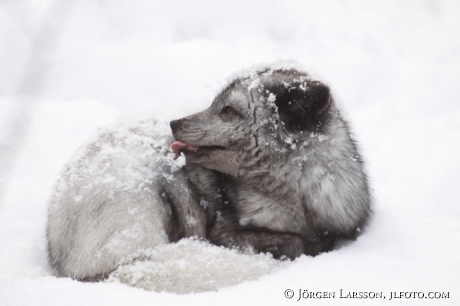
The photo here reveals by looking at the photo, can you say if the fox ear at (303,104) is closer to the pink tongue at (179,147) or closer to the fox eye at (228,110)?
the fox eye at (228,110)

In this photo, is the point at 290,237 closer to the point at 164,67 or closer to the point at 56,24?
A: the point at 56,24

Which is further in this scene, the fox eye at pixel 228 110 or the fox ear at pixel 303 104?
the fox eye at pixel 228 110

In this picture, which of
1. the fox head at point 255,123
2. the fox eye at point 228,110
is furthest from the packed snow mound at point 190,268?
the fox eye at point 228,110

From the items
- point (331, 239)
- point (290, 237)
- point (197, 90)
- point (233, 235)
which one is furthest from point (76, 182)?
point (197, 90)

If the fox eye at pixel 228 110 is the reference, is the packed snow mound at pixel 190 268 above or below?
below

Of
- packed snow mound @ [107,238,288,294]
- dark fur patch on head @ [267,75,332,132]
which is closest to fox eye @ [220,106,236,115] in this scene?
dark fur patch on head @ [267,75,332,132]

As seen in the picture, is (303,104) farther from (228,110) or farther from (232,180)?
(232,180)

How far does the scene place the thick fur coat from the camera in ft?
7.34

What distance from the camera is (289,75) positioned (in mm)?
2443

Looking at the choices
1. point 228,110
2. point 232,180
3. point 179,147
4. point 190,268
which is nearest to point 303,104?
point 228,110

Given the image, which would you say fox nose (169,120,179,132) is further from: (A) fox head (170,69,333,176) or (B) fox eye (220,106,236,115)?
(B) fox eye (220,106,236,115)

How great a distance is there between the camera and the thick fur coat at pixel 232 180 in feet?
7.34

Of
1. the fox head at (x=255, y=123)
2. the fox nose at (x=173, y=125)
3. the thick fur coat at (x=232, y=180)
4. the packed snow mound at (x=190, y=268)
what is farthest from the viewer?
the fox nose at (x=173, y=125)

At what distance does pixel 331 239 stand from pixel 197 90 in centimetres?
313
